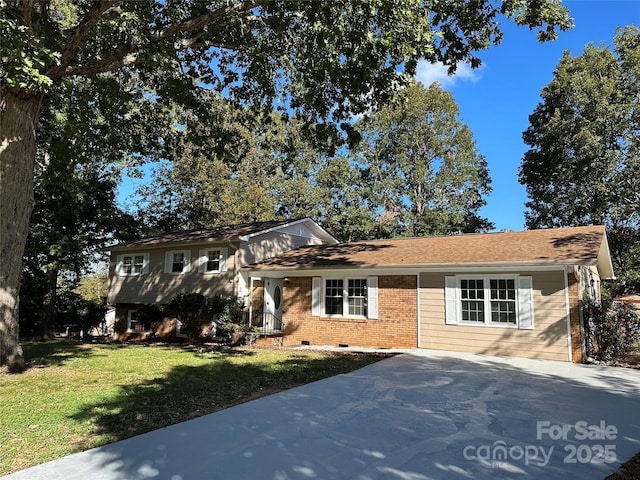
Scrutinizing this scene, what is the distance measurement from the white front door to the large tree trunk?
871 cm

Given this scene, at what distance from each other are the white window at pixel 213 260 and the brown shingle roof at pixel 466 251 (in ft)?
6.32

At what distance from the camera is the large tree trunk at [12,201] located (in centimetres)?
899

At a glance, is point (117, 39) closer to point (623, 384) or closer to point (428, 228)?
point (623, 384)

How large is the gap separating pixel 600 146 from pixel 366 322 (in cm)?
1708

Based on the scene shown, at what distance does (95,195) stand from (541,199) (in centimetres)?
2605

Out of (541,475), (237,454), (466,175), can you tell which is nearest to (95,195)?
(237,454)

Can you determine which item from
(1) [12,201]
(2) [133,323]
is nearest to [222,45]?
(1) [12,201]

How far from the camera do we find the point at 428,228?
29.0 meters

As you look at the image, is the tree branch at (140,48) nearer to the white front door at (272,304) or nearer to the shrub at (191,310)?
the shrub at (191,310)

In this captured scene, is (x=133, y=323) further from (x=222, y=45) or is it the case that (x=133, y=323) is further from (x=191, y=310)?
(x=222, y=45)

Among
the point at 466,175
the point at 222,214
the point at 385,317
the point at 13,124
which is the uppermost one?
the point at 466,175

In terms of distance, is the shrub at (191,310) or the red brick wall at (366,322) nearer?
the red brick wall at (366,322)

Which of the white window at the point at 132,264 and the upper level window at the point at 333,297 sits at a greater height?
the white window at the point at 132,264

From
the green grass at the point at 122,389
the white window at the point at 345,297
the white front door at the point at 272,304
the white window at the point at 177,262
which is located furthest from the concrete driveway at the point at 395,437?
the white window at the point at 177,262
